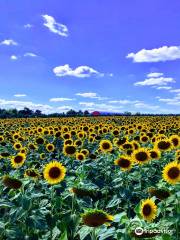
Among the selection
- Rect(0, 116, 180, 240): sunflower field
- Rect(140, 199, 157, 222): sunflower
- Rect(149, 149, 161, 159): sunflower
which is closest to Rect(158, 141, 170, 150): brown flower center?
Rect(0, 116, 180, 240): sunflower field

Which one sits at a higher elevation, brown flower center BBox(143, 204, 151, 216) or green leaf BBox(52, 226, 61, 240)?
brown flower center BBox(143, 204, 151, 216)

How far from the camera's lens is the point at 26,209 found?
5.33 m

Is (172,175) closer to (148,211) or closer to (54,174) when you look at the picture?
(148,211)

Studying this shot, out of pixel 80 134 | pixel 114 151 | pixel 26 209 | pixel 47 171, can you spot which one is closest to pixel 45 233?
pixel 26 209

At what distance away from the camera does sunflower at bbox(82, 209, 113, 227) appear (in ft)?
12.4

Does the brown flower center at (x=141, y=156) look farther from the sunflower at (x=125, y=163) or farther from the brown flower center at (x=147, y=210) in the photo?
the brown flower center at (x=147, y=210)

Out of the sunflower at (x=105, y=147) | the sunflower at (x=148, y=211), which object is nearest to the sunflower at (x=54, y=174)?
the sunflower at (x=148, y=211)

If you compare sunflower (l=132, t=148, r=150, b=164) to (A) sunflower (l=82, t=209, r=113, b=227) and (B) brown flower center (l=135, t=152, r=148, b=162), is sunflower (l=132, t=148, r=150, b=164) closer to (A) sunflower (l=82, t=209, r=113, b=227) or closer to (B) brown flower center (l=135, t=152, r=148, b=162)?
(B) brown flower center (l=135, t=152, r=148, b=162)

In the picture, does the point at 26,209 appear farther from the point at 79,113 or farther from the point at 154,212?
the point at 79,113

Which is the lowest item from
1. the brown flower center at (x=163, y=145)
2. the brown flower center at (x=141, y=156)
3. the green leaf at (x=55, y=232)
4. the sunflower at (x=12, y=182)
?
the green leaf at (x=55, y=232)

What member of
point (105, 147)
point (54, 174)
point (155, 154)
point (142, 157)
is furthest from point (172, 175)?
point (105, 147)

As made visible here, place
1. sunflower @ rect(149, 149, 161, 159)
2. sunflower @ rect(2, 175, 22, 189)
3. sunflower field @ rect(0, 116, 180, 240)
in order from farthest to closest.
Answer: sunflower @ rect(149, 149, 161, 159) < sunflower @ rect(2, 175, 22, 189) < sunflower field @ rect(0, 116, 180, 240)

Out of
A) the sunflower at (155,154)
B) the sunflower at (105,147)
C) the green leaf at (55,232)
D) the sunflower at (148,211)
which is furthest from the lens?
the sunflower at (105,147)

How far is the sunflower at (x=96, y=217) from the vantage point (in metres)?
3.78
